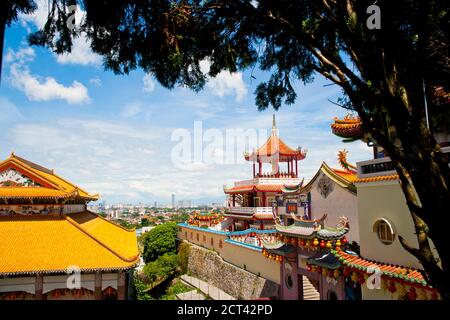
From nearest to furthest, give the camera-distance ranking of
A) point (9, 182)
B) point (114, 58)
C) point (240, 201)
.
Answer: point (114, 58) < point (9, 182) < point (240, 201)

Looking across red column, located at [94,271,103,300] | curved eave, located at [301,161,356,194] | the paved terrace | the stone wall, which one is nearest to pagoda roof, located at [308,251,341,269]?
curved eave, located at [301,161,356,194]

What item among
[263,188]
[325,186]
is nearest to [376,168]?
[325,186]

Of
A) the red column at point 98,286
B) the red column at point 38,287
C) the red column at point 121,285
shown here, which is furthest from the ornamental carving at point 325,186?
the red column at point 38,287

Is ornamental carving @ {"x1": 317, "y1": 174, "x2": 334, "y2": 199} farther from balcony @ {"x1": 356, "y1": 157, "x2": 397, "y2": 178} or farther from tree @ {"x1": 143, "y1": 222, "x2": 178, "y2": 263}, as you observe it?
tree @ {"x1": 143, "y1": 222, "x2": 178, "y2": 263}

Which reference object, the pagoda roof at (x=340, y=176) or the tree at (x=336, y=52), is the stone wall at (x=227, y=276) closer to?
the pagoda roof at (x=340, y=176)

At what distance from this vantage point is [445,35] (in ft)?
11.7

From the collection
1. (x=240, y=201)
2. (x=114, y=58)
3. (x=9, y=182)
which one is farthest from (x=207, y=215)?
(x=114, y=58)

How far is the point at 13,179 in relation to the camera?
1276 centimetres

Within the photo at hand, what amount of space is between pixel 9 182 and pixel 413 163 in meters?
14.7

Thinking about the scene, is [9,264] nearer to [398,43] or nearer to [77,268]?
[77,268]

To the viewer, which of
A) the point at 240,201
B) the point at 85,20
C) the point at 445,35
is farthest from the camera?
the point at 240,201

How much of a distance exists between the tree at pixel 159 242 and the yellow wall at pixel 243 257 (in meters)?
4.31

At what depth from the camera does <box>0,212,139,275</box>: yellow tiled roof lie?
10.5 metres
